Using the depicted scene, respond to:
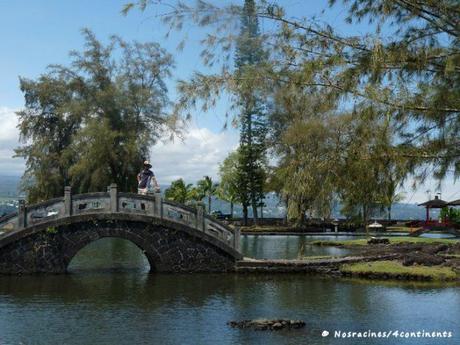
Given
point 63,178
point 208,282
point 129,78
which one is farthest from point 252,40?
point 63,178

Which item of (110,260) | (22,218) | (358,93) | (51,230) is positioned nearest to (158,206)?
(51,230)

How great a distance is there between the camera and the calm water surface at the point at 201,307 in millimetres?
13250

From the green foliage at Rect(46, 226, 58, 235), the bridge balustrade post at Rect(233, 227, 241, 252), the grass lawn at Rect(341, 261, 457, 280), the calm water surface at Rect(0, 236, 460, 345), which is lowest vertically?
the calm water surface at Rect(0, 236, 460, 345)

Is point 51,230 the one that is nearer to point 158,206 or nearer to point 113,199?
point 113,199

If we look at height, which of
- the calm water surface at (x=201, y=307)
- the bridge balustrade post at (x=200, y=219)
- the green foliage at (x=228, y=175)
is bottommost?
the calm water surface at (x=201, y=307)

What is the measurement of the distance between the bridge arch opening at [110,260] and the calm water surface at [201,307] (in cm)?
66

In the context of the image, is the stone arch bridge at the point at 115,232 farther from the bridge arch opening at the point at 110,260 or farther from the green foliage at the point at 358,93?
the green foliage at the point at 358,93

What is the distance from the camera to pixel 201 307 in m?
16.7

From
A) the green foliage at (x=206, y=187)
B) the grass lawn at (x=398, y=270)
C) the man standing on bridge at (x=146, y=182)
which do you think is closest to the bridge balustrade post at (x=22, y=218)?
the man standing on bridge at (x=146, y=182)

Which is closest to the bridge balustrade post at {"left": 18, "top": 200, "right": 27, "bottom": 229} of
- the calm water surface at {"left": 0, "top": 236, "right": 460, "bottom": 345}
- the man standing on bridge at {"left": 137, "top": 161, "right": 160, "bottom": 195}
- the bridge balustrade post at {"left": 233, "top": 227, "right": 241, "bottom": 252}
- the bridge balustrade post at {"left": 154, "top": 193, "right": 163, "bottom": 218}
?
the calm water surface at {"left": 0, "top": 236, "right": 460, "bottom": 345}

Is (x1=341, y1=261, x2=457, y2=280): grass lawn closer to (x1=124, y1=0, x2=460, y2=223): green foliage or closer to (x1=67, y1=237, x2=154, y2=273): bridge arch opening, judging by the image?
(x1=67, y1=237, x2=154, y2=273): bridge arch opening

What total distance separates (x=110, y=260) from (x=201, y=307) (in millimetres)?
12627

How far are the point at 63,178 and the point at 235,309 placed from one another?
1465 inches

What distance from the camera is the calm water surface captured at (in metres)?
13.2
